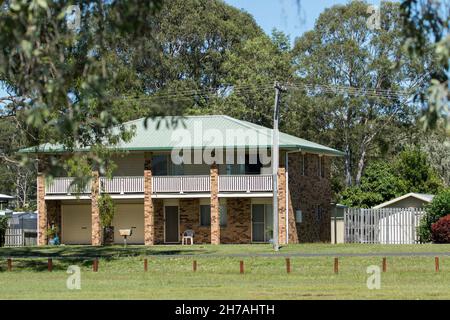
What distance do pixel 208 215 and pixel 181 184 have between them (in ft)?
9.39

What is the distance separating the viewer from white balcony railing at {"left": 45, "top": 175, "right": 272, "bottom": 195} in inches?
2131

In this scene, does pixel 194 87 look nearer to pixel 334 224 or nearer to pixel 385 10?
pixel 385 10

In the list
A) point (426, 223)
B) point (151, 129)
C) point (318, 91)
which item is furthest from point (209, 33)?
point (426, 223)

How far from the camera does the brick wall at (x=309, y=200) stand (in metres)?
55.4

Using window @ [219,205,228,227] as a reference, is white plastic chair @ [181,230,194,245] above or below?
below

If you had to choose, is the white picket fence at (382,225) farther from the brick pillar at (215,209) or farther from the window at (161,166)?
the window at (161,166)

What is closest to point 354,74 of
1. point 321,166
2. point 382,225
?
point 321,166

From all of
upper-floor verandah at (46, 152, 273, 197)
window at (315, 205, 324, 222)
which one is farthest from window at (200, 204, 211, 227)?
window at (315, 205, 324, 222)

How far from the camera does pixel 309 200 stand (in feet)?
191

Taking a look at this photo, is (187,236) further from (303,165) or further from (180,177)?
(303,165)

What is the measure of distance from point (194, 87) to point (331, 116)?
11967 millimetres

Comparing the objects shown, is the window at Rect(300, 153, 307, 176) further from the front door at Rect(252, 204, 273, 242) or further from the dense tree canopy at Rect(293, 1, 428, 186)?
the dense tree canopy at Rect(293, 1, 428, 186)

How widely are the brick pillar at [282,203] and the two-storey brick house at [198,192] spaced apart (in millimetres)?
54

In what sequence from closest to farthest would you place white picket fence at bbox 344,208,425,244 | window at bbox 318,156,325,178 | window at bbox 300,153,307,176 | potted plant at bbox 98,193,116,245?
1. potted plant at bbox 98,193,116,245
2. white picket fence at bbox 344,208,425,244
3. window at bbox 300,153,307,176
4. window at bbox 318,156,325,178
